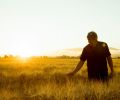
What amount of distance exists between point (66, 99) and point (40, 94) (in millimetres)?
744

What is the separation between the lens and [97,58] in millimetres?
9086

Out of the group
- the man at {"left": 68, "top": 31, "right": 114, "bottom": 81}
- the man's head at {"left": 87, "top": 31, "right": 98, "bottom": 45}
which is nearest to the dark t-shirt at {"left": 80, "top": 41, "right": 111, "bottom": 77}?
the man at {"left": 68, "top": 31, "right": 114, "bottom": 81}

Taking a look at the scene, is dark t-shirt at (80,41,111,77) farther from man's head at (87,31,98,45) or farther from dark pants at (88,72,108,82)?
man's head at (87,31,98,45)

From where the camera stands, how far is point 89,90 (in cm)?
822

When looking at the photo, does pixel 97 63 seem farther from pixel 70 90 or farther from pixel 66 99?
pixel 66 99

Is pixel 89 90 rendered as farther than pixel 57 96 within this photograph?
Yes

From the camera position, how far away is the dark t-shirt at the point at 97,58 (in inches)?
353

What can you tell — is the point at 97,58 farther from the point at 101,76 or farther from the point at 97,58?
the point at 101,76

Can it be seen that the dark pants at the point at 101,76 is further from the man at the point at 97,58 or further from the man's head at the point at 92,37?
the man's head at the point at 92,37

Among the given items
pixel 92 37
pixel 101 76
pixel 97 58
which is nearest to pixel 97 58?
pixel 97 58

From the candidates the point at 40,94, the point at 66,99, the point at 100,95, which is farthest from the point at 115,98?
the point at 40,94

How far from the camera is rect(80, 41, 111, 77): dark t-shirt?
8.97 m

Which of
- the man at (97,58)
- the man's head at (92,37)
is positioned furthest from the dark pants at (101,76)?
the man's head at (92,37)

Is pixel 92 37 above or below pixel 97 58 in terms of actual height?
above
